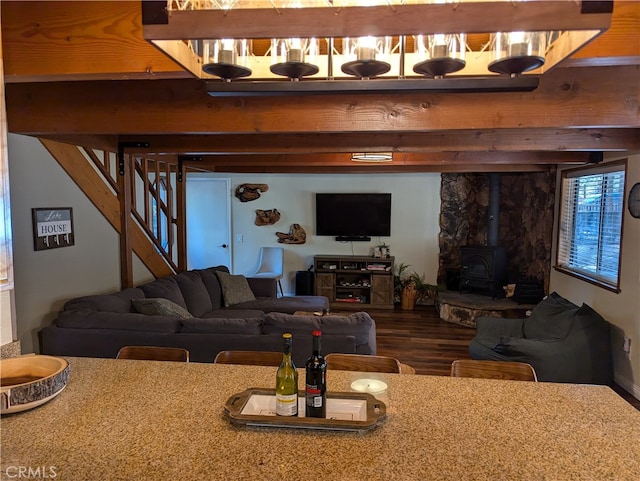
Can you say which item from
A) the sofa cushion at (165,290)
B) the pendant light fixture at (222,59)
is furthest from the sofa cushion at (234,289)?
the pendant light fixture at (222,59)

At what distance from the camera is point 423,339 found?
5.36m

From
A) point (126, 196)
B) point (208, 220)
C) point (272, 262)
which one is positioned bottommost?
point (272, 262)

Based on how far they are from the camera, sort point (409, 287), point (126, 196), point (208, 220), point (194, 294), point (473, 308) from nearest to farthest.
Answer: point (126, 196)
point (194, 294)
point (473, 308)
point (409, 287)
point (208, 220)

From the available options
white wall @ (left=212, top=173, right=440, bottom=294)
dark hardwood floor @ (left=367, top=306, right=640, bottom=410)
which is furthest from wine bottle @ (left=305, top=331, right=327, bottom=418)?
white wall @ (left=212, top=173, right=440, bottom=294)

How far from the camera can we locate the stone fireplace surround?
235 inches

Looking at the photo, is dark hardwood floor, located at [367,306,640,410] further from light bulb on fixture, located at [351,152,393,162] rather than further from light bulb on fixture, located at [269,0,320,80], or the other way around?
light bulb on fixture, located at [269,0,320,80]

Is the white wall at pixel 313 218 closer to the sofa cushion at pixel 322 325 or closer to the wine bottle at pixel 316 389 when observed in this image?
the sofa cushion at pixel 322 325

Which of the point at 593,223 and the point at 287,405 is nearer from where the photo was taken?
the point at 287,405

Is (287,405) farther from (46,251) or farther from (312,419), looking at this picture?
(46,251)

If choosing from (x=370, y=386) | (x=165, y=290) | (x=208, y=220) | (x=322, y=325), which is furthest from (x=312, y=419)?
(x=208, y=220)

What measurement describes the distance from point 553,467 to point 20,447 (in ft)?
5.05

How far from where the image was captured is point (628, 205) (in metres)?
3.77

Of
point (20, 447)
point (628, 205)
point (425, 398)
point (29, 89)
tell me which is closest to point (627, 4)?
point (425, 398)

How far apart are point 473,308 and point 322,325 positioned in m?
3.46
